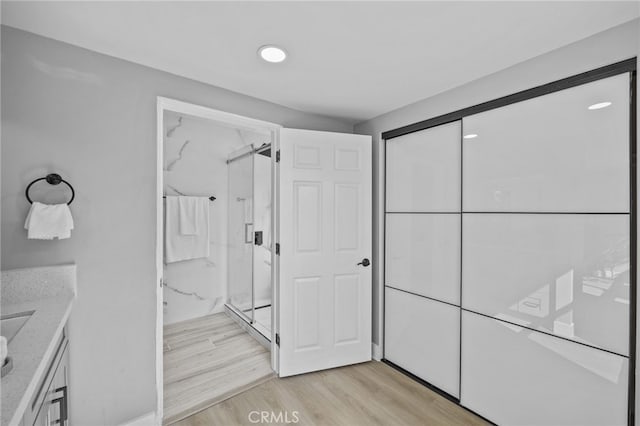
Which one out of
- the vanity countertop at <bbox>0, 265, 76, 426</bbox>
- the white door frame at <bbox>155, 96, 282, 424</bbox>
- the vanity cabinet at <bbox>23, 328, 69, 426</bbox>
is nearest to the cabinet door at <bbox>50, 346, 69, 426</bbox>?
the vanity cabinet at <bbox>23, 328, 69, 426</bbox>

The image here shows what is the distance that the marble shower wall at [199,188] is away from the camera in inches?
142

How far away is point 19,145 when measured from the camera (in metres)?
1.54

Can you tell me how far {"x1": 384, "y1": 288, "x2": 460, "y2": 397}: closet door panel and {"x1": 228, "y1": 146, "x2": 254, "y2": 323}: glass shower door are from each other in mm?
1629

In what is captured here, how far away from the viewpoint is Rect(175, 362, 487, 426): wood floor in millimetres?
2068

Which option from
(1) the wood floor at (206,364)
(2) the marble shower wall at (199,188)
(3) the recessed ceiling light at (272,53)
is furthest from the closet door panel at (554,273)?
(2) the marble shower wall at (199,188)

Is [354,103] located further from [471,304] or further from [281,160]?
[471,304]

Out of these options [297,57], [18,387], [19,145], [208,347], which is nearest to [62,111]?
[19,145]

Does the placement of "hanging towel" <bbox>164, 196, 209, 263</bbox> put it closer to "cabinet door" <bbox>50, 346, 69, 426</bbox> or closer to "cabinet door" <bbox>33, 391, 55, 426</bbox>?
"cabinet door" <bbox>50, 346, 69, 426</bbox>

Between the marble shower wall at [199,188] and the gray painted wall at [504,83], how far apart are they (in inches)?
67.5

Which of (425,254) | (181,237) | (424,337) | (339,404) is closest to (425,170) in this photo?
(425,254)

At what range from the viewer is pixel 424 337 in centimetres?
254

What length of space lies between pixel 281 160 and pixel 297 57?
89cm

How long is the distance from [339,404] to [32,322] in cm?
188

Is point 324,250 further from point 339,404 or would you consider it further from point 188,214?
point 188,214
